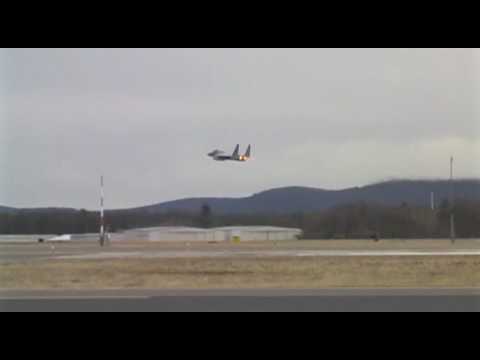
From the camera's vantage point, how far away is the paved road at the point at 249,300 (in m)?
12.5

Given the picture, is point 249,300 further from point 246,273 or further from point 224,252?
point 224,252

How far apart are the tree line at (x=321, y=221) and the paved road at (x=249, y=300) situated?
48.3 metres

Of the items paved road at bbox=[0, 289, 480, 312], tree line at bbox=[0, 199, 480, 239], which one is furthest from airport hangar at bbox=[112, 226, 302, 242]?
paved road at bbox=[0, 289, 480, 312]

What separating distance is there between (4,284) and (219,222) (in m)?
77.5

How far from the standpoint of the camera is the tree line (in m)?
72.4

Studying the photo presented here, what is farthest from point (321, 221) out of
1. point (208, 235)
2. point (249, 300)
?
point (249, 300)

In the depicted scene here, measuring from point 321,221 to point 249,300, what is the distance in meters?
78.1

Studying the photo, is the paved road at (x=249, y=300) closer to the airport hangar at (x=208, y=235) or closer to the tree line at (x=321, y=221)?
the tree line at (x=321, y=221)

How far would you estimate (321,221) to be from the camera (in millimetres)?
90812

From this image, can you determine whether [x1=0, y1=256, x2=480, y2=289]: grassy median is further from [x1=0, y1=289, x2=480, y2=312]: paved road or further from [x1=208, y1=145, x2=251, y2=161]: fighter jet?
[x1=208, y1=145, x2=251, y2=161]: fighter jet

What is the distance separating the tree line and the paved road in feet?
158
